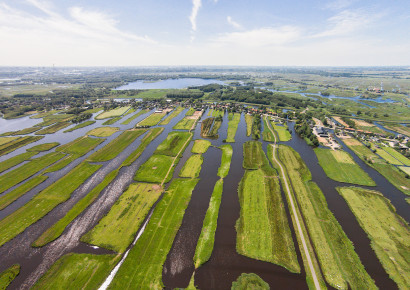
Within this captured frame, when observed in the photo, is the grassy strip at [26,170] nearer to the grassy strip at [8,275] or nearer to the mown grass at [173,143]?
the grassy strip at [8,275]

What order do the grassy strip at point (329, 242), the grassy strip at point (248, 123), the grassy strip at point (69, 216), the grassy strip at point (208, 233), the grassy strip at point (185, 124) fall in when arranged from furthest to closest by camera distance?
the grassy strip at point (185, 124), the grassy strip at point (248, 123), the grassy strip at point (69, 216), the grassy strip at point (208, 233), the grassy strip at point (329, 242)

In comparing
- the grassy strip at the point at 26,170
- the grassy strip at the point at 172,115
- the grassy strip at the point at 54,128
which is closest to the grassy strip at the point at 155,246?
the grassy strip at the point at 26,170

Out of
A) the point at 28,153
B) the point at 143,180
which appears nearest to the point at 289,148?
the point at 143,180

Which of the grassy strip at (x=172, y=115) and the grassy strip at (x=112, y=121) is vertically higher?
the grassy strip at (x=172, y=115)

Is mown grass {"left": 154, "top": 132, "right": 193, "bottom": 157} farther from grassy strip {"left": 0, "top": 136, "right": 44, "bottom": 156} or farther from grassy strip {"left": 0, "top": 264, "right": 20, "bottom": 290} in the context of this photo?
grassy strip {"left": 0, "top": 136, "right": 44, "bottom": 156}

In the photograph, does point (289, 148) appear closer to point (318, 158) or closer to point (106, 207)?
point (318, 158)

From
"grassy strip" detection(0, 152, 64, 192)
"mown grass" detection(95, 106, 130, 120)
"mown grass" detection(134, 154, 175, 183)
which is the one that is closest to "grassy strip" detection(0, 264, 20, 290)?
"mown grass" detection(134, 154, 175, 183)

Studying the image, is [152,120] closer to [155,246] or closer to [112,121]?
[112,121]
